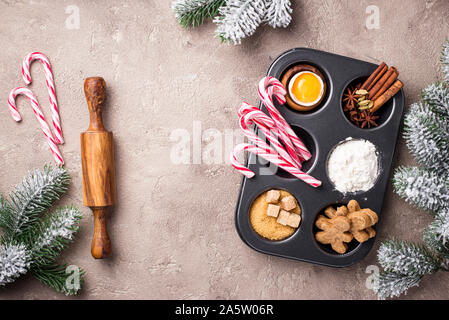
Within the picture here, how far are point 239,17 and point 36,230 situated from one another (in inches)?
50.9

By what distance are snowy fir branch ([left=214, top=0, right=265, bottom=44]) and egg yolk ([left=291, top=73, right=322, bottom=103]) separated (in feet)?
0.98

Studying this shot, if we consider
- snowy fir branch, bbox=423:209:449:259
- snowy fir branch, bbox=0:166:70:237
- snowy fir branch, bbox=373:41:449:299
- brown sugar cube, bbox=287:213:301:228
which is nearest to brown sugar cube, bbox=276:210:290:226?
brown sugar cube, bbox=287:213:301:228

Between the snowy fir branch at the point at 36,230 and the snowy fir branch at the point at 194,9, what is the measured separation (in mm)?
887

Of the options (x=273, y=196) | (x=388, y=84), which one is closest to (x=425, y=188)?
(x=388, y=84)

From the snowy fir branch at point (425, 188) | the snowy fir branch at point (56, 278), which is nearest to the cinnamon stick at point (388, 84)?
the snowy fir branch at point (425, 188)

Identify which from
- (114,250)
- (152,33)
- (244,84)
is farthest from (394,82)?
(114,250)

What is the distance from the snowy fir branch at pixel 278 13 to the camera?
58.8 inches

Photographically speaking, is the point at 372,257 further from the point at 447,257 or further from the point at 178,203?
the point at 178,203

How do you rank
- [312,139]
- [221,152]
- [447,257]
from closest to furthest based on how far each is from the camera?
[447,257]
[312,139]
[221,152]

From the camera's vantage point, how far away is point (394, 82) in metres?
1.50

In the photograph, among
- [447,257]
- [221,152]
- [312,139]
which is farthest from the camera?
[221,152]

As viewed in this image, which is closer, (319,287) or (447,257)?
(447,257)

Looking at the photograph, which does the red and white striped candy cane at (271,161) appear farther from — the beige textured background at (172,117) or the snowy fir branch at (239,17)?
the snowy fir branch at (239,17)

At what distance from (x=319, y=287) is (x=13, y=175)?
1.58m
